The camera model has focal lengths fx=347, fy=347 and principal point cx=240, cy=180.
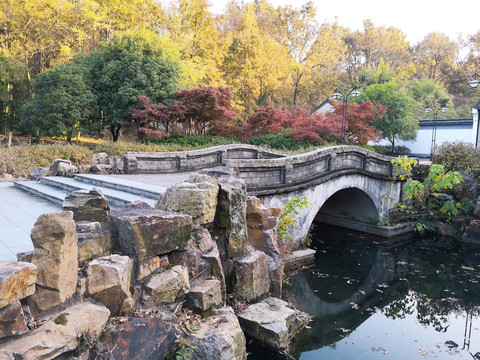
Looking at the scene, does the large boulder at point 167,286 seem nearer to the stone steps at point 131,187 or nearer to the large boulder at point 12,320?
the large boulder at point 12,320

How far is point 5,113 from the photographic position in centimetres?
2238

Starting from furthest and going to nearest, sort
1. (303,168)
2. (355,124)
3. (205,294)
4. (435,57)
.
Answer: (435,57), (355,124), (303,168), (205,294)

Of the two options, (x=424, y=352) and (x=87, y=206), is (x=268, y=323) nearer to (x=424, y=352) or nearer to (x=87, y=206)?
(x=424, y=352)

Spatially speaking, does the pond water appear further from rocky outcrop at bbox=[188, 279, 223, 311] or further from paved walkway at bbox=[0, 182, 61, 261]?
paved walkway at bbox=[0, 182, 61, 261]

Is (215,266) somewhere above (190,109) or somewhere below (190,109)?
below

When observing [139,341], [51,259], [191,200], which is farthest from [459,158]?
[51,259]

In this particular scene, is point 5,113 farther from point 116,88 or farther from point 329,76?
point 329,76

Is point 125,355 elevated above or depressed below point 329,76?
below

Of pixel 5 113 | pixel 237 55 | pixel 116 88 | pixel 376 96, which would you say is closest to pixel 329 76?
pixel 376 96

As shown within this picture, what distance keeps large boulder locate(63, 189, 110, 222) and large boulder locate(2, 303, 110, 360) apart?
100 cm

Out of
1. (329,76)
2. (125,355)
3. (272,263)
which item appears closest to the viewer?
(125,355)

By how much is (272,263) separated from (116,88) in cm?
1452

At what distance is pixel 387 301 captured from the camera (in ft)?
26.2

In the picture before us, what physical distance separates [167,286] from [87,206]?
129 centimetres
